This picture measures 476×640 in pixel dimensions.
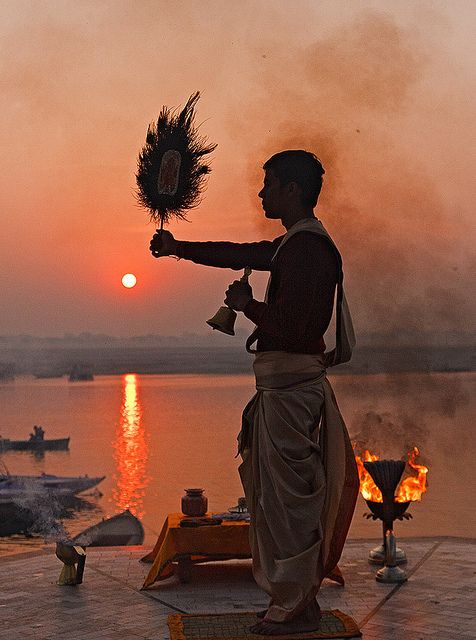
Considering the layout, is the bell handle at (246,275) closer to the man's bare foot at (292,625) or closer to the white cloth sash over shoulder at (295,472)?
the white cloth sash over shoulder at (295,472)

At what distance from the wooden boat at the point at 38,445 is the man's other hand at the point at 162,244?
62.1 m

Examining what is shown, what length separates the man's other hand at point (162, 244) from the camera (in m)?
5.60

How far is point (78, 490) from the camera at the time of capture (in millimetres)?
47250

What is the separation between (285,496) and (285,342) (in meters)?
0.86

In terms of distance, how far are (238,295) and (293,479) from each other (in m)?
1.07

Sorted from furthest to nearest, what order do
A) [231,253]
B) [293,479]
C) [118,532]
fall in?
[118,532] → [231,253] → [293,479]

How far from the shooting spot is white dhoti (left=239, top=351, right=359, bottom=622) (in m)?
5.33

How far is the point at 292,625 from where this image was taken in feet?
17.7

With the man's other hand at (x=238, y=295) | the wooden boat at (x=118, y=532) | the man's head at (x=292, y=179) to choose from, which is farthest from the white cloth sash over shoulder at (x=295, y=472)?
the wooden boat at (x=118, y=532)

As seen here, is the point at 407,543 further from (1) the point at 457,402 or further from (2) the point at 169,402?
(1) the point at 457,402

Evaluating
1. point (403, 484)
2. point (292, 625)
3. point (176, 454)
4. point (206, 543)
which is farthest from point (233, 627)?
point (176, 454)

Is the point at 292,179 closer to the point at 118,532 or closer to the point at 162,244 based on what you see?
the point at 162,244

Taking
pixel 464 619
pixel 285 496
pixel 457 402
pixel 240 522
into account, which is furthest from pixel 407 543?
pixel 457 402

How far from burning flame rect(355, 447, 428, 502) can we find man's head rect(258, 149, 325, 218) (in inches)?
124
